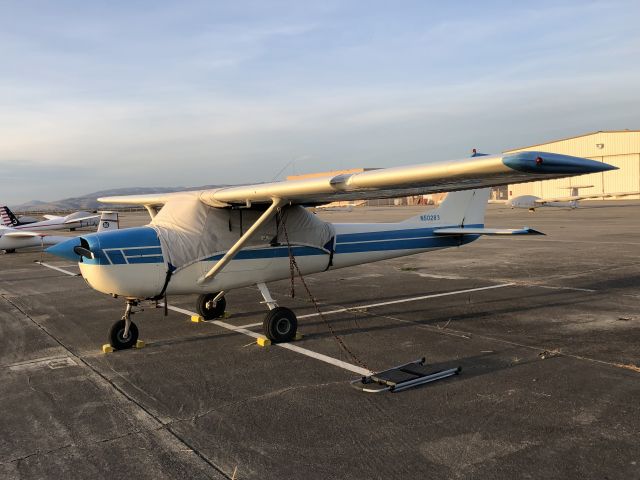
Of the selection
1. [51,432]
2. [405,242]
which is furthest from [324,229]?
[51,432]

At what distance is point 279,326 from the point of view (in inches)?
306

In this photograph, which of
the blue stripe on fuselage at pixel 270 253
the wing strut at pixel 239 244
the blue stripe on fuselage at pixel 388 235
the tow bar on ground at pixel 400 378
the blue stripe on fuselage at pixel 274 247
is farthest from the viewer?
the blue stripe on fuselage at pixel 388 235

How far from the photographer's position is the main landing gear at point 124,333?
763 cm

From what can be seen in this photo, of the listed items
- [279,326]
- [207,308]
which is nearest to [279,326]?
[279,326]

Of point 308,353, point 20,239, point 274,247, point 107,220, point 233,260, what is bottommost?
point 308,353

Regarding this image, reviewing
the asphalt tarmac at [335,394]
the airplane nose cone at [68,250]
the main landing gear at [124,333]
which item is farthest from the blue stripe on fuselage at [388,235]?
the airplane nose cone at [68,250]

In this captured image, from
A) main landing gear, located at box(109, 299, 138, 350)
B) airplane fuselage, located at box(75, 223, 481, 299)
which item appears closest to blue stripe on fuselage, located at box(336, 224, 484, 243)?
airplane fuselage, located at box(75, 223, 481, 299)

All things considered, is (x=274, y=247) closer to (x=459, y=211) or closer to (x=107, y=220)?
(x=459, y=211)

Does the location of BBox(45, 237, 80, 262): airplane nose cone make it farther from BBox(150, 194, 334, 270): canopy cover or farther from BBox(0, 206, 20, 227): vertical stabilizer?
BBox(0, 206, 20, 227): vertical stabilizer

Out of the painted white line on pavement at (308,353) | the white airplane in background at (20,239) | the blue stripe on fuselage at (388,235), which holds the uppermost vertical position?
the blue stripe on fuselage at (388,235)

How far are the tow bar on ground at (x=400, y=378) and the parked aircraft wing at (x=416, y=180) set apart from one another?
7.37 ft

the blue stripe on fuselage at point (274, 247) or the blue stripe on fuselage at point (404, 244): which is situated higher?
the blue stripe on fuselage at point (274, 247)

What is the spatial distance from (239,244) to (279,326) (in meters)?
1.40

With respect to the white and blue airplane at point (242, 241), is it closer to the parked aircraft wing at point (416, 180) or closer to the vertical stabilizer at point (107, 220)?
the parked aircraft wing at point (416, 180)
